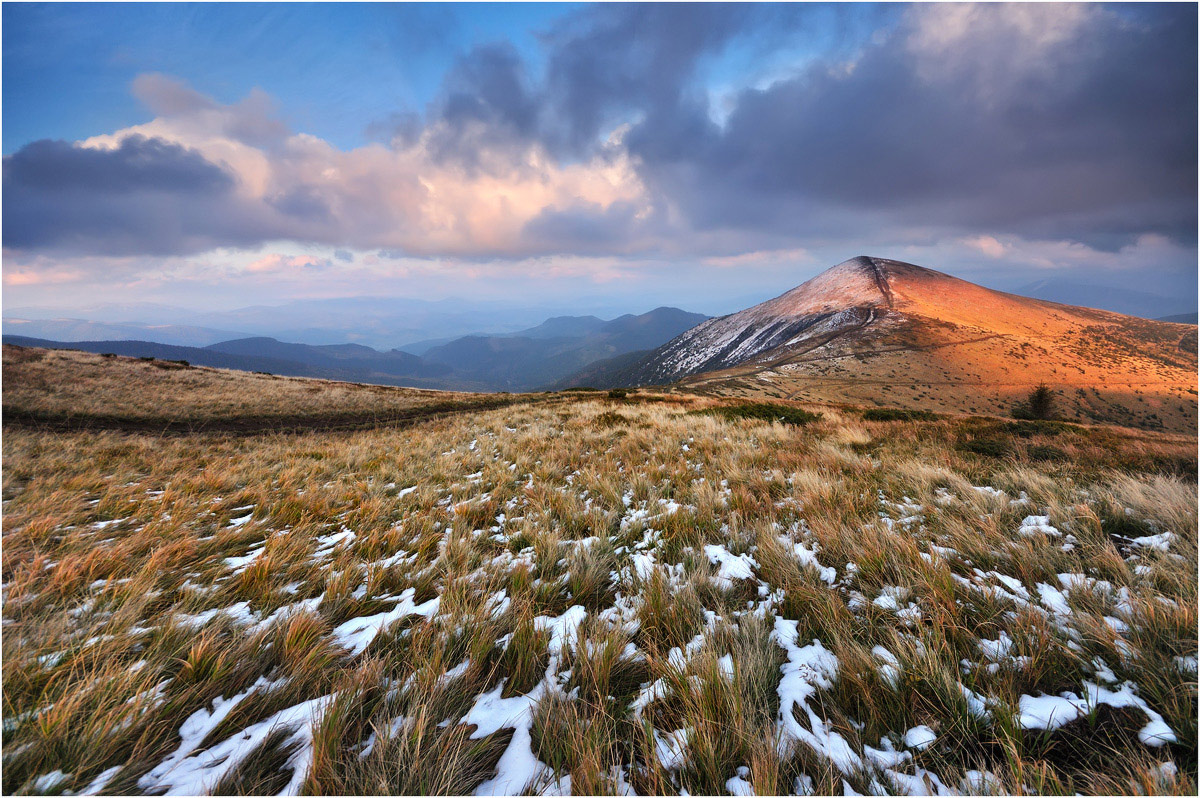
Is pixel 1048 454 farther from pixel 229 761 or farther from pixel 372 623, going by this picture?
pixel 229 761

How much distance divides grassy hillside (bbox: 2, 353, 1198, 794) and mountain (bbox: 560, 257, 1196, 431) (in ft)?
178

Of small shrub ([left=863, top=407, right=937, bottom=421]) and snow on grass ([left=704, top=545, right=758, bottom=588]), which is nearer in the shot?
snow on grass ([left=704, top=545, right=758, bottom=588])

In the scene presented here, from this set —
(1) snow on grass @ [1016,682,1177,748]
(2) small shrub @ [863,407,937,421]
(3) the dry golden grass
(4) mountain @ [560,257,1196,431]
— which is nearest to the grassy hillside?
(1) snow on grass @ [1016,682,1177,748]

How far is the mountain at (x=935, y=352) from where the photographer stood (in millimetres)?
83562

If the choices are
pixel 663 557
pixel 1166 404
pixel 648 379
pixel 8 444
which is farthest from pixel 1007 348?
pixel 8 444

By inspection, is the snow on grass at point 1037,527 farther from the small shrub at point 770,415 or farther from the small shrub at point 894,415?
the small shrub at point 894,415

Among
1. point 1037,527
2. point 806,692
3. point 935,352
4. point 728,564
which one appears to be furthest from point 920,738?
point 935,352

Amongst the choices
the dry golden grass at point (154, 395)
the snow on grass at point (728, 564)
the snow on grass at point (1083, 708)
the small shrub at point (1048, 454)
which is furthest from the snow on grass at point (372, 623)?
the dry golden grass at point (154, 395)

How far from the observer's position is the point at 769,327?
6083 inches

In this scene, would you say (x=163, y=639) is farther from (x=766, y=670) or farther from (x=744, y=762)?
(x=766, y=670)

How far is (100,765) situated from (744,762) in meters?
2.86

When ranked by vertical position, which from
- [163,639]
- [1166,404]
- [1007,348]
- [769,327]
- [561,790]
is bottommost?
[1166,404]

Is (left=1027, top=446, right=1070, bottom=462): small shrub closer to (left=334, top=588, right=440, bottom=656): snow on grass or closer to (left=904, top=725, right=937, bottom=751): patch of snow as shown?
(left=904, top=725, right=937, bottom=751): patch of snow

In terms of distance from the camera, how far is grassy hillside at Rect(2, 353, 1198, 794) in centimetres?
170
